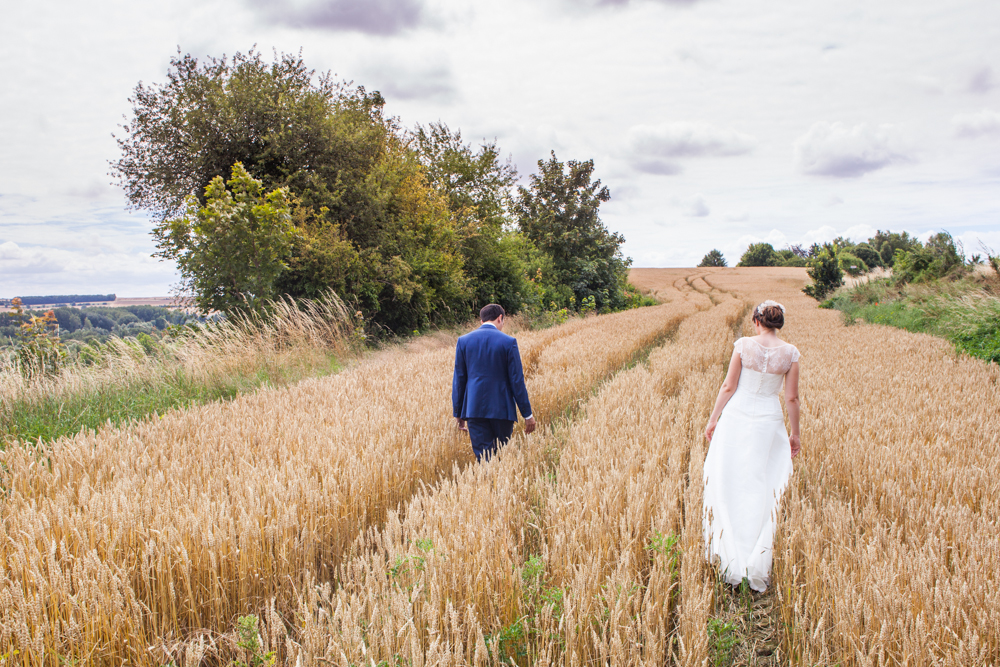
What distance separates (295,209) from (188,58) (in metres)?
6.21

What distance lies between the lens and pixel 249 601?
2.53 meters

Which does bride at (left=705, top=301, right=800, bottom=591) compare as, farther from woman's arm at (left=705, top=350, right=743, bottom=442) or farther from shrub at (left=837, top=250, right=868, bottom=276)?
shrub at (left=837, top=250, right=868, bottom=276)

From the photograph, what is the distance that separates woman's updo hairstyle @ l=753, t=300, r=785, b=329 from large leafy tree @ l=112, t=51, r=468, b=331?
12690 millimetres

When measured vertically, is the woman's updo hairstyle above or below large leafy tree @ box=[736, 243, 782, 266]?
below

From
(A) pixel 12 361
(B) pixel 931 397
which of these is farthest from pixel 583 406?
(A) pixel 12 361

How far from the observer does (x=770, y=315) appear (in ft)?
12.5

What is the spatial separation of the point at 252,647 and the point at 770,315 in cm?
399

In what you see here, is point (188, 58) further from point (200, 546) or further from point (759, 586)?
point (759, 586)

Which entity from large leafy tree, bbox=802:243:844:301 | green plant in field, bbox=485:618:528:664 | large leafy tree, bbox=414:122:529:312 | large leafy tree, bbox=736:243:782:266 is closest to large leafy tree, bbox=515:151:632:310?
large leafy tree, bbox=414:122:529:312

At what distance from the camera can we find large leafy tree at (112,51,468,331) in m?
14.7

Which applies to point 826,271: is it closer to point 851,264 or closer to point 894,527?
point 851,264

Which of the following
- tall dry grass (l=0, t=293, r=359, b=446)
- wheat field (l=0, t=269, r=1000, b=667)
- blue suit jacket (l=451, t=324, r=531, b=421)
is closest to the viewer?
wheat field (l=0, t=269, r=1000, b=667)

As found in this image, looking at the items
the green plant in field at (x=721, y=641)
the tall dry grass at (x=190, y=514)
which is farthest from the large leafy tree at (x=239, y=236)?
the green plant in field at (x=721, y=641)

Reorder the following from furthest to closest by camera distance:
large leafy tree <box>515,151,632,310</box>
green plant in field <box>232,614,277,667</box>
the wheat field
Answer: large leafy tree <box>515,151,632,310</box> < the wheat field < green plant in field <box>232,614,277,667</box>
